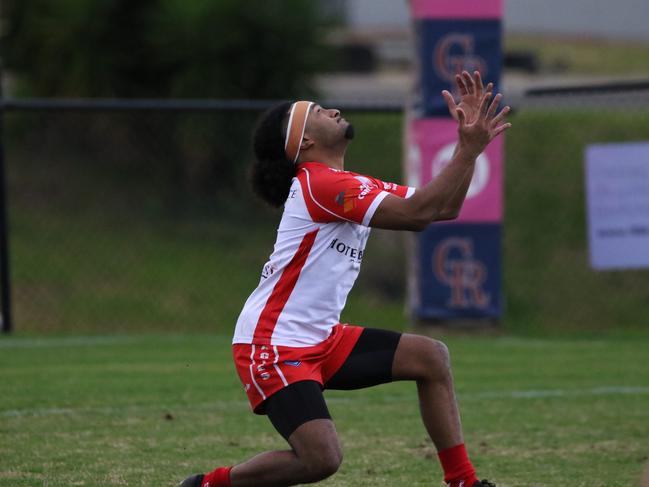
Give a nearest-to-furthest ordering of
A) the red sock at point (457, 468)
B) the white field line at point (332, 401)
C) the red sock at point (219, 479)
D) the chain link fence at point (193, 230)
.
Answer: the red sock at point (219, 479)
the red sock at point (457, 468)
the white field line at point (332, 401)
the chain link fence at point (193, 230)

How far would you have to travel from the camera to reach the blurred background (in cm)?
1362

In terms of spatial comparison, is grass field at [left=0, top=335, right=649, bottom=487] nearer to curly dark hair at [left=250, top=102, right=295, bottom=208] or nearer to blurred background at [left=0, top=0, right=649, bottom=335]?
curly dark hair at [left=250, top=102, right=295, bottom=208]

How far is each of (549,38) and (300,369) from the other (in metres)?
21.6

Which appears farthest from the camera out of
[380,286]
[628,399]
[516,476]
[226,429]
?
[380,286]

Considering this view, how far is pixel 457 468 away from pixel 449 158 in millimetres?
6546

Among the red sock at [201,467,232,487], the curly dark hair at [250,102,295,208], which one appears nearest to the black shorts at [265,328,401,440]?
the red sock at [201,467,232,487]

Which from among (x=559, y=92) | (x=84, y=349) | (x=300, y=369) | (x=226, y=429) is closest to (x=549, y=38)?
(x=559, y=92)

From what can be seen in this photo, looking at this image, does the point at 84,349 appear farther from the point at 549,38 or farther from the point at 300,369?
the point at 549,38

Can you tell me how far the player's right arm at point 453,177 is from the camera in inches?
182

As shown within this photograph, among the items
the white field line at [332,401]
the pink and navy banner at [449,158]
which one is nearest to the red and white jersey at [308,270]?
the white field line at [332,401]

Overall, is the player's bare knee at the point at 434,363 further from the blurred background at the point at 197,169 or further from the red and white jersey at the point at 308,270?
the blurred background at the point at 197,169

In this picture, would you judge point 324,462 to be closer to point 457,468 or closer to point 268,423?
point 457,468

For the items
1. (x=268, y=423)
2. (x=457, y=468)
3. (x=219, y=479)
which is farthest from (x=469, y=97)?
(x=268, y=423)

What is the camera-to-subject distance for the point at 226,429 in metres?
6.95
